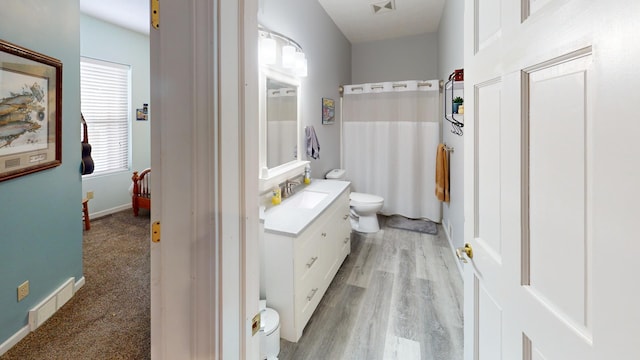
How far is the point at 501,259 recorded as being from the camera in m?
0.86

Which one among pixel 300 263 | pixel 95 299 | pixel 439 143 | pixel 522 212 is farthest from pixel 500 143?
pixel 439 143

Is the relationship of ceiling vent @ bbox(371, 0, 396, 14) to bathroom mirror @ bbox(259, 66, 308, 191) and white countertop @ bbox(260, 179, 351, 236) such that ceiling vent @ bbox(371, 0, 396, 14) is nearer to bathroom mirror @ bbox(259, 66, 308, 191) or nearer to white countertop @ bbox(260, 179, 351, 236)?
bathroom mirror @ bbox(259, 66, 308, 191)

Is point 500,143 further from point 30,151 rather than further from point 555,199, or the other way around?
point 30,151

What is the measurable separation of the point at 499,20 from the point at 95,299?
2940mm

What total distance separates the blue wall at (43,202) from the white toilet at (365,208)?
8.08ft

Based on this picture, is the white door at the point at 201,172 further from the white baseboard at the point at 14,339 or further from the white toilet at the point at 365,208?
the white toilet at the point at 365,208

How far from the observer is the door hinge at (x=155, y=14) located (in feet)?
2.21

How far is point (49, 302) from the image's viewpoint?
6.52 ft

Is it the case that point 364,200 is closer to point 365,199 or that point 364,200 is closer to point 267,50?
point 365,199

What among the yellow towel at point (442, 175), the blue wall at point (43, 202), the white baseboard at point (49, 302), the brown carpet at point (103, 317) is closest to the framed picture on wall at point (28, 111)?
the blue wall at point (43, 202)

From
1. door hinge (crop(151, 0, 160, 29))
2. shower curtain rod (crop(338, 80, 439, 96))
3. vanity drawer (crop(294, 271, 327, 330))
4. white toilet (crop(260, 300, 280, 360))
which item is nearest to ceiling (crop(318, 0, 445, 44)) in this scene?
shower curtain rod (crop(338, 80, 439, 96))

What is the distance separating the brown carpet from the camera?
5.72ft

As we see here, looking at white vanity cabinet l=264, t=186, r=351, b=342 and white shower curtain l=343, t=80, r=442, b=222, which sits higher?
white shower curtain l=343, t=80, r=442, b=222

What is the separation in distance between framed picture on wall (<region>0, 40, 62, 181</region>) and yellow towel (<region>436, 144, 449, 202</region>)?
355cm
